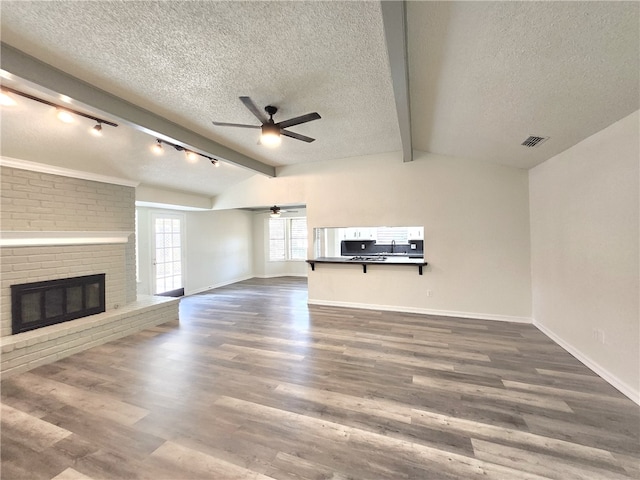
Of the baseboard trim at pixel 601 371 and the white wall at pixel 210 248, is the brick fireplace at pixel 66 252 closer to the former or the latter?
the white wall at pixel 210 248

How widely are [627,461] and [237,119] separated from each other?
438 centimetres

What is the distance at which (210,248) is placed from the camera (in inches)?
291

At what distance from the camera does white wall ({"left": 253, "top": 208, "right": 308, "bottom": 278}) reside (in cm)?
921

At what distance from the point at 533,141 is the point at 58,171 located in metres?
5.99

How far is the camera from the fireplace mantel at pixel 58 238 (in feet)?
10.2

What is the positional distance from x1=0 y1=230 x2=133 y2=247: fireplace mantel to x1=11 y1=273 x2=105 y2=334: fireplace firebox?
50cm

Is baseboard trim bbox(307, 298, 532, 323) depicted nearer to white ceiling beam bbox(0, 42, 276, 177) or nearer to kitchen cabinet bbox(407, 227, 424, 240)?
kitchen cabinet bbox(407, 227, 424, 240)

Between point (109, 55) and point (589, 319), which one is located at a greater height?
point (109, 55)

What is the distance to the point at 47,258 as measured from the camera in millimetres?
3453

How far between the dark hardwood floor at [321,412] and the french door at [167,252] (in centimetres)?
267

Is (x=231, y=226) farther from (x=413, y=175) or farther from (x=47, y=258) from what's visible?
(x=413, y=175)

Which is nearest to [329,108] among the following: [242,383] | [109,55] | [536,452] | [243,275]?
[109,55]

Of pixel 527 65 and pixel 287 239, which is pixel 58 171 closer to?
pixel 527 65

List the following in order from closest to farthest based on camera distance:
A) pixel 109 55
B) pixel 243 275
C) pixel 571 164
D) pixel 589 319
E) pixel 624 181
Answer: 1. pixel 109 55
2. pixel 624 181
3. pixel 589 319
4. pixel 571 164
5. pixel 243 275
